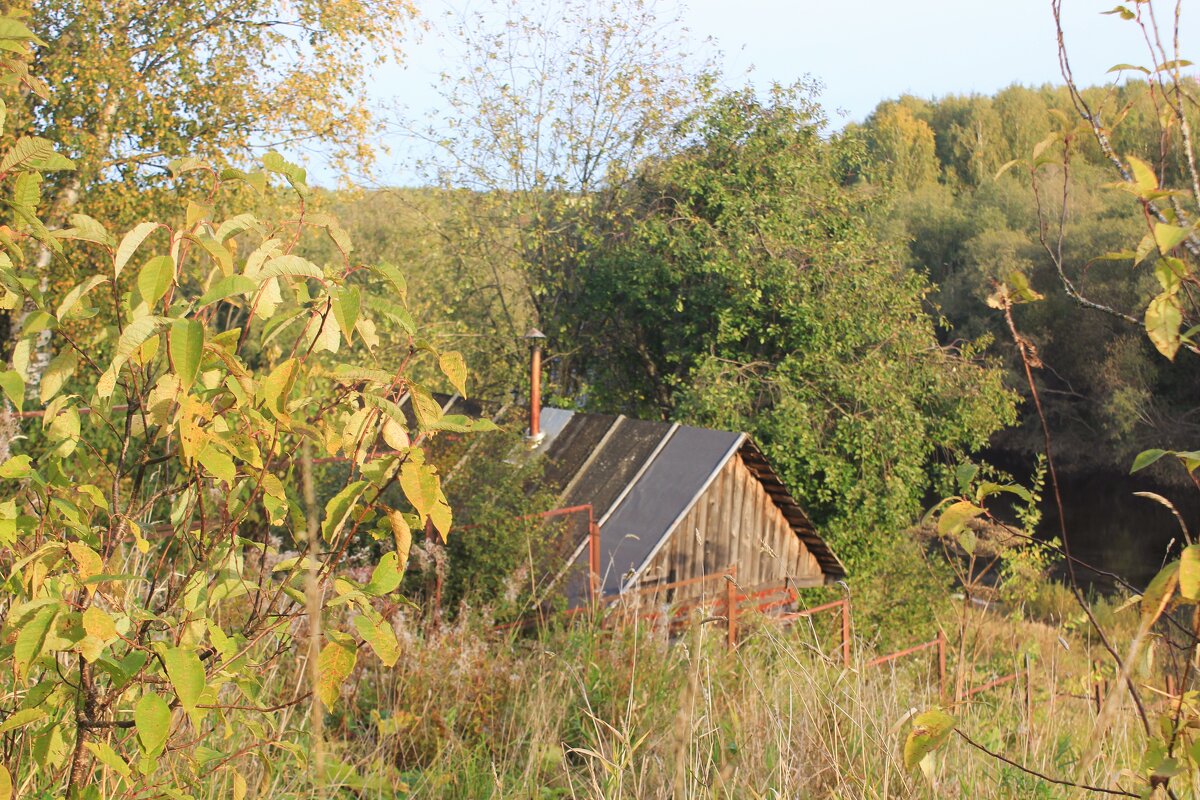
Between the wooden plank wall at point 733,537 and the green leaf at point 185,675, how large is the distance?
8.23m

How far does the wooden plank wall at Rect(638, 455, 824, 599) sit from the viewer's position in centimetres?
1052

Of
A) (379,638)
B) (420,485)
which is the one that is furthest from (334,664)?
(420,485)

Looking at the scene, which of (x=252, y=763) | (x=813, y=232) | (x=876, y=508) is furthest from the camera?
(x=813, y=232)

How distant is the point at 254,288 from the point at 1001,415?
1671cm

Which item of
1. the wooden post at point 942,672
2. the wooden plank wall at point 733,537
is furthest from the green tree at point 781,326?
the wooden post at point 942,672

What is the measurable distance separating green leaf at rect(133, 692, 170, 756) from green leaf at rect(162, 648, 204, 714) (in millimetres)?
38

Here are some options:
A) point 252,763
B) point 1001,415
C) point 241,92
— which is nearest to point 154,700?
point 252,763

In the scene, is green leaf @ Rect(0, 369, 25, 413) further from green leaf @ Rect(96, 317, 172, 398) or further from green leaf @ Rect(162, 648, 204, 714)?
green leaf @ Rect(162, 648, 204, 714)

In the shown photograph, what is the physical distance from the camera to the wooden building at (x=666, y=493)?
9766 millimetres

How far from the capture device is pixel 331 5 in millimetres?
13359

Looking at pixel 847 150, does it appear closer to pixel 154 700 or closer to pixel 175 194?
pixel 175 194

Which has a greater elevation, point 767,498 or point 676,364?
point 676,364

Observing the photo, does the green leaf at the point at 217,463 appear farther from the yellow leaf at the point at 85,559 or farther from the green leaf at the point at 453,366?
the green leaf at the point at 453,366

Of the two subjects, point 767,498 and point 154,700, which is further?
point 767,498
